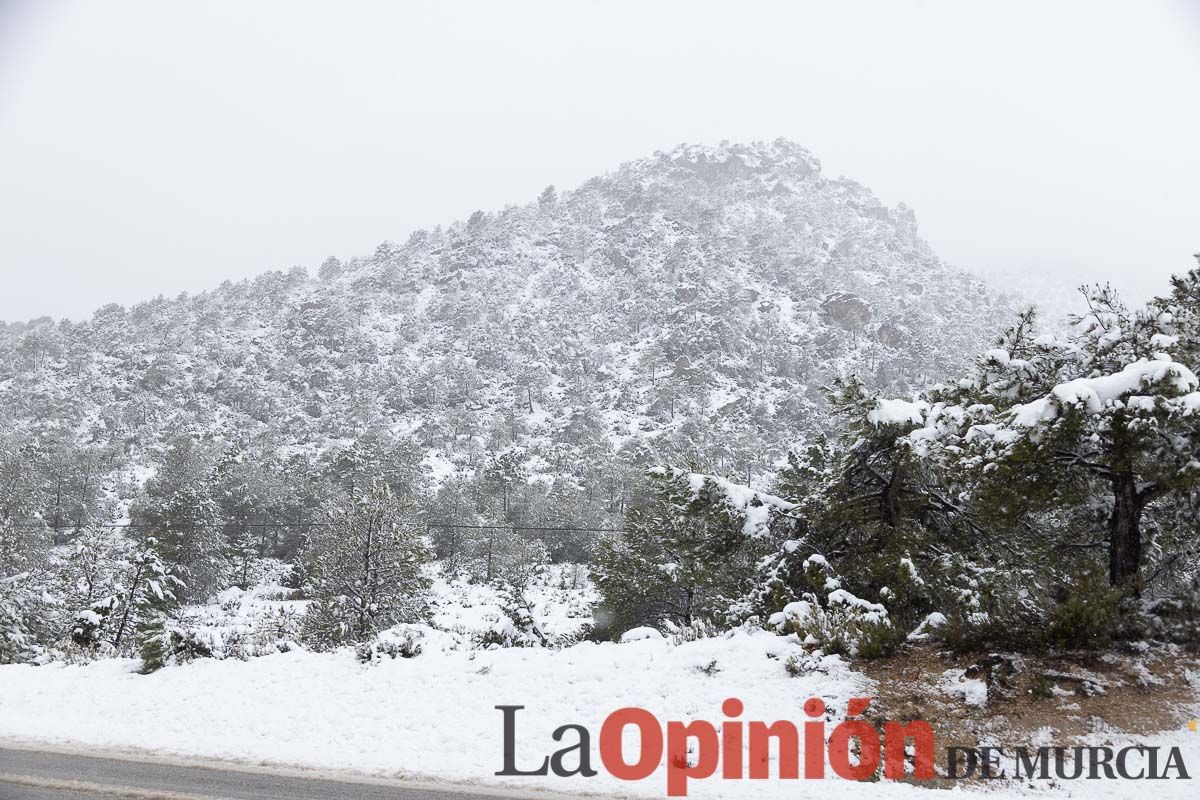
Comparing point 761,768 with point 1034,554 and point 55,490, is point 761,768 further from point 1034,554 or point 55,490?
point 55,490

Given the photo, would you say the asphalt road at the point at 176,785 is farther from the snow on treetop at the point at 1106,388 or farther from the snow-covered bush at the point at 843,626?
the snow on treetop at the point at 1106,388

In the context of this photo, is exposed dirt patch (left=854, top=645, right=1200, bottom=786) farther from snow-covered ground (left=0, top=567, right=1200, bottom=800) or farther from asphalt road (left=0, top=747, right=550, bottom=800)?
asphalt road (left=0, top=747, right=550, bottom=800)

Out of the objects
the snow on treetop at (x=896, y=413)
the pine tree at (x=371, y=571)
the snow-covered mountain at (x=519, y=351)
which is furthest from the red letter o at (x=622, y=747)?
the snow-covered mountain at (x=519, y=351)

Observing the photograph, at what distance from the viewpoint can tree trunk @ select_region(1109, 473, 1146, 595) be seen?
803 cm

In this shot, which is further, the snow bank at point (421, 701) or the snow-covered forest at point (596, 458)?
the snow-covered forest at point (596, 458)

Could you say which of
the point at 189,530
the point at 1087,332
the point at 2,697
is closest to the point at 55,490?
the point at 189,530

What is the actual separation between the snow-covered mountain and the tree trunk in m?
49.7

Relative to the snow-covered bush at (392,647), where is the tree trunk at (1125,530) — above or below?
above

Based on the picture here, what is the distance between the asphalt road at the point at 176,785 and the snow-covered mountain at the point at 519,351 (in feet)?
166

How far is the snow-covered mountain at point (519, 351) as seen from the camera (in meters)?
85.0

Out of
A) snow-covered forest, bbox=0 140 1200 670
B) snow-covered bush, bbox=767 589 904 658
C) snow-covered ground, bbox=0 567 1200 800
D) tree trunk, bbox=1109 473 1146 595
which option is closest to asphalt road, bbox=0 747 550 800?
snow-covered ground, bbox=0 567 1200 800

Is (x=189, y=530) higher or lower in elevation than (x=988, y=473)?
lower

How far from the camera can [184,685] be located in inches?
351

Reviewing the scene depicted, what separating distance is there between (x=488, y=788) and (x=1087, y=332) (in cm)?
1009
